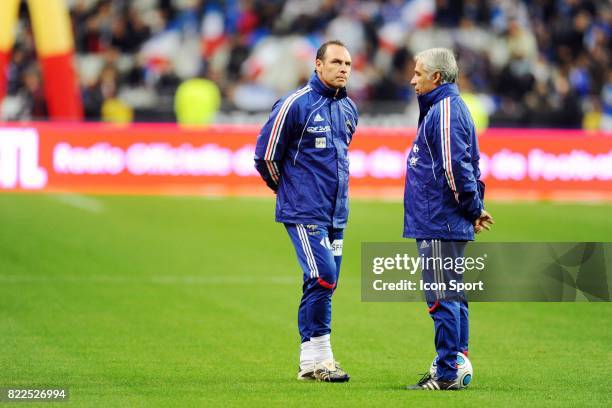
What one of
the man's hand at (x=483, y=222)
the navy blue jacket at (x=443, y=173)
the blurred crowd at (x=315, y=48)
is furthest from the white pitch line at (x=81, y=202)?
the man's hand at (x=483, y=222)

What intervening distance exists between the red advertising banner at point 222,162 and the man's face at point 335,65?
14997mm

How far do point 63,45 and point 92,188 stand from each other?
5409 mm

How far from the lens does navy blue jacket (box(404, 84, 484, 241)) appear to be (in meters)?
8.07

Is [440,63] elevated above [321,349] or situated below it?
above

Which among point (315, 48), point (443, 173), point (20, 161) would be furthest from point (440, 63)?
point (315, 48)

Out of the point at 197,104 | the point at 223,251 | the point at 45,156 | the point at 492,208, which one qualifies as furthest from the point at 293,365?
the point at 197,104

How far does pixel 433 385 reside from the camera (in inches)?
333

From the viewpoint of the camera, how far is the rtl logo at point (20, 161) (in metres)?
22.9

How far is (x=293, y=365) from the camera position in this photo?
31.4ft

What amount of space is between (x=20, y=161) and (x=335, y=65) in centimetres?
1543

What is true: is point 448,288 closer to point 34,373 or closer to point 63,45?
point 34,373

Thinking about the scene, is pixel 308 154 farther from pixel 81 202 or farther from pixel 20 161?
pixel 20 161

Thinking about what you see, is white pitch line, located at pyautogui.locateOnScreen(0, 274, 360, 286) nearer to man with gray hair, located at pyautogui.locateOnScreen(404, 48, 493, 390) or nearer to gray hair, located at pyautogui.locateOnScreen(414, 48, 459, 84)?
man with gray hair, located at pyautogui.locateOnScreen(404, 48, 493, 390)

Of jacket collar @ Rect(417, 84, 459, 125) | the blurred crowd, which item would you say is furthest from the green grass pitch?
the blurred crowd
